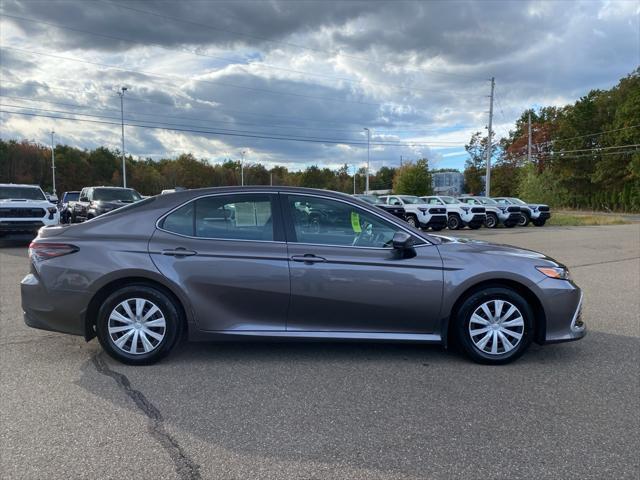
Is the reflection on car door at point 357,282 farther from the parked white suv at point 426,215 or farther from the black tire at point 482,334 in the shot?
the parked white suv at point 426,215

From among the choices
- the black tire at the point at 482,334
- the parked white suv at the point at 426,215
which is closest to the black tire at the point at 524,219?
the parked white suv at the point at 426,215

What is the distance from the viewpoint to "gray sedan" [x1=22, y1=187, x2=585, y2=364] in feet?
13.9

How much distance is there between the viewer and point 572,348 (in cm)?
500

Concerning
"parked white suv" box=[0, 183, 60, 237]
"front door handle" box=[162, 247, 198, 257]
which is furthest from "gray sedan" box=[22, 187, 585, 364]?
"parked white suv" box=[0, 183, 60, 237]

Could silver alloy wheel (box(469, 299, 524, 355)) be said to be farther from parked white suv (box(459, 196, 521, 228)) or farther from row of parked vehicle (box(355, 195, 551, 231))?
parked white suv (box(459, 196, 521, 228))

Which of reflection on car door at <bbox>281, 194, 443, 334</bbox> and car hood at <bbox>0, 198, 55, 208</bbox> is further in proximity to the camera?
car hood at <bbox>0, 198, 55, 208</bbox>

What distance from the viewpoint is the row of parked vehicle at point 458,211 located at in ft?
75.9

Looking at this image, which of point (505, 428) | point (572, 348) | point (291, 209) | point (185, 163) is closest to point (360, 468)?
point (505, 428)

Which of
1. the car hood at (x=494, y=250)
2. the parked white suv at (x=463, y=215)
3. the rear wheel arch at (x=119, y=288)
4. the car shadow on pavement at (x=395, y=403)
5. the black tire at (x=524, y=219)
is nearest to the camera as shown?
the car shadow on pavement at (x=395, y=403)

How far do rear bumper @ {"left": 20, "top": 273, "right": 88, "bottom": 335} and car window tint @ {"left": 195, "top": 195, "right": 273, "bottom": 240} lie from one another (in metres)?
1.19

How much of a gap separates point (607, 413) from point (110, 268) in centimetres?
405

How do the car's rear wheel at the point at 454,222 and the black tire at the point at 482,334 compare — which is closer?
Result: the black tire at the point at 482,334

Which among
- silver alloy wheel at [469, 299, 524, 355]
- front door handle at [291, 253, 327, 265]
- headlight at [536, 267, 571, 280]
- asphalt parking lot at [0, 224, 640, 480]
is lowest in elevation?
asphalt parking lot at [0, 224, 640, 480]

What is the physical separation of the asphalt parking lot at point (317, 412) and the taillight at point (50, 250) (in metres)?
0.95
